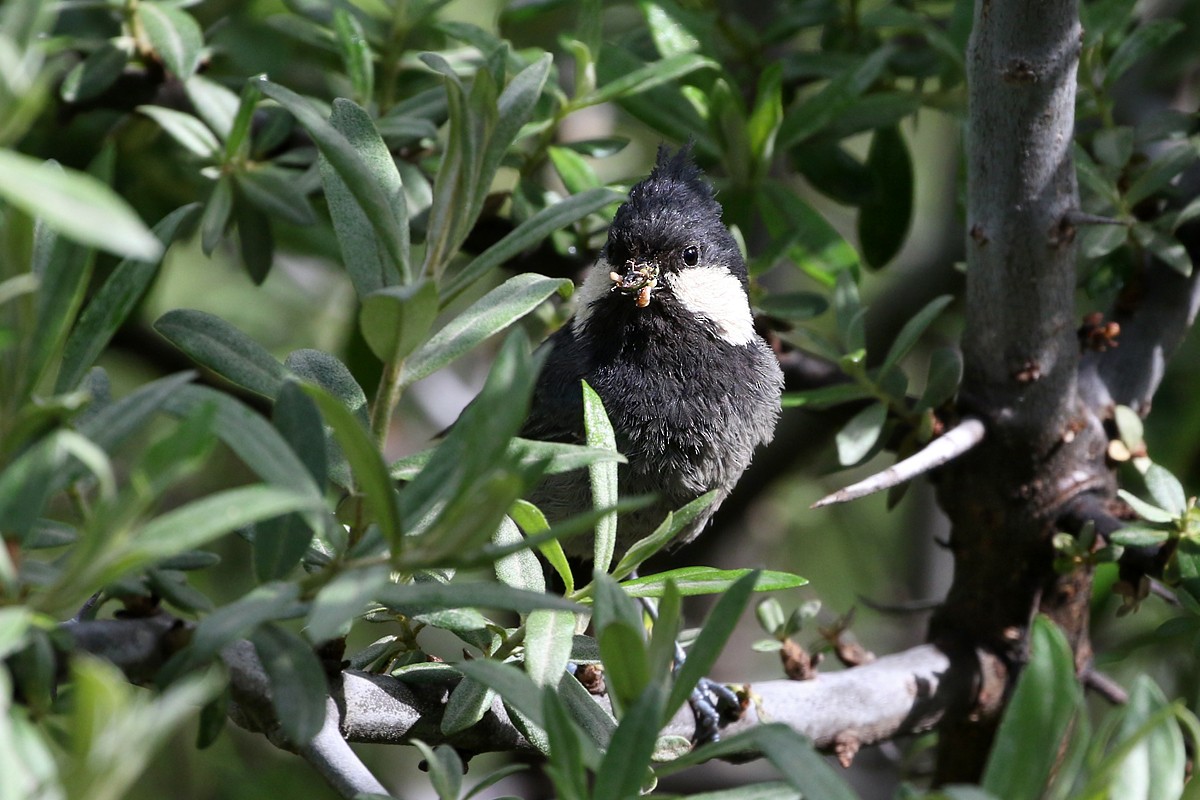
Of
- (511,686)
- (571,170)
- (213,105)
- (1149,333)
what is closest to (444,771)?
(511,686)

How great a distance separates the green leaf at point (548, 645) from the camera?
1478 mm

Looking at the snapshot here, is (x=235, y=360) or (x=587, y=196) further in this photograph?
(x=587, y=196)

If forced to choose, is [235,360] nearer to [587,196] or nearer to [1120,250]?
[587,196]

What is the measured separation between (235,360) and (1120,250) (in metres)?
2.35

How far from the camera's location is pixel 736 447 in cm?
307

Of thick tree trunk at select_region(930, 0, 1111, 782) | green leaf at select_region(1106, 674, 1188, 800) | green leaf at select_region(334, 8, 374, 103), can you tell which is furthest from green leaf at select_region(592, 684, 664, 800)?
green leaf at select_region(334, 8, 374, 103)

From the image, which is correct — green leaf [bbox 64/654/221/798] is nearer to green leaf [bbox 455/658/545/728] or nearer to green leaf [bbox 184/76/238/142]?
green leaf [bbox 455/658/545/728]

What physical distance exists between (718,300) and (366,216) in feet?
6.25

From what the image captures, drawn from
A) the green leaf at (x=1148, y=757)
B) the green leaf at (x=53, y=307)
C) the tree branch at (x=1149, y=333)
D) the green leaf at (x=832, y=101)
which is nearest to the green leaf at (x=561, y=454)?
the green leaf at (x=53, y=307)

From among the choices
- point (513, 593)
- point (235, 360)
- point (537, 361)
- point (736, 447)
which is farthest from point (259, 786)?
point (537, 361)

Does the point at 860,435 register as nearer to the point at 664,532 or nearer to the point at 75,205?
the point at 664,532

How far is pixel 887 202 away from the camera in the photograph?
3.33 m

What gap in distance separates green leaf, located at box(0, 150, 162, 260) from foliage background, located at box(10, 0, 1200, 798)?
178cm

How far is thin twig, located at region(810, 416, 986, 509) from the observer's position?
201 cm
